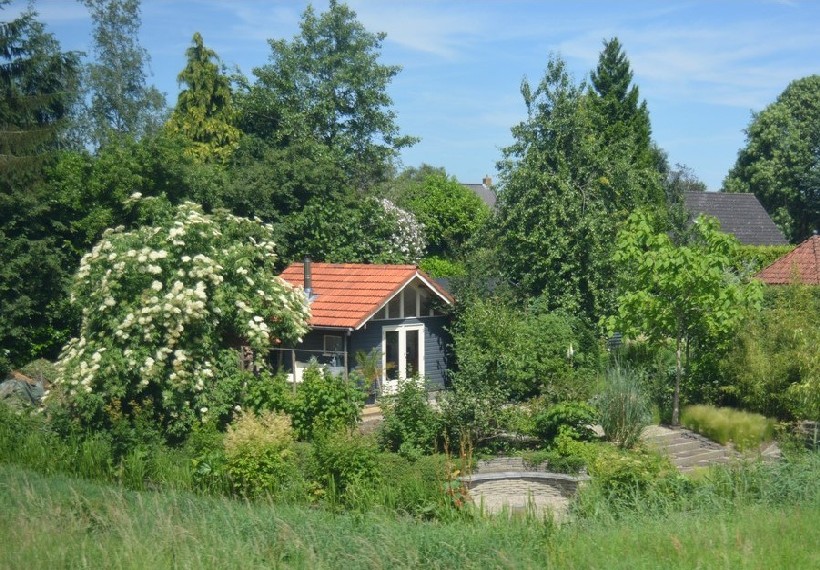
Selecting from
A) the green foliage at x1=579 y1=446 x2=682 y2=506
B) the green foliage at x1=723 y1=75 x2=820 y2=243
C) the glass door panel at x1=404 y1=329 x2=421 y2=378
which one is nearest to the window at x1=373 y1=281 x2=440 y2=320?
the glass door panel at x1=404 y1=329 x2=421 y2=378

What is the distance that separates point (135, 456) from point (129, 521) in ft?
17.8

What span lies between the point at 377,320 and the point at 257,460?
1148cm

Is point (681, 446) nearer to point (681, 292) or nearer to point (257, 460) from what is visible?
point (681, 292)

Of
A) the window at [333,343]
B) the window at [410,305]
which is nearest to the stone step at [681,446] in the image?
the window at [410,305]

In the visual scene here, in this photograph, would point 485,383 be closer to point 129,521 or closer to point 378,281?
point 378,281

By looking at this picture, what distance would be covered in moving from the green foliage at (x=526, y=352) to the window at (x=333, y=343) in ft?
9.93

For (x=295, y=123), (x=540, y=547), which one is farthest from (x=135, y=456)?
(x=295, y=123)

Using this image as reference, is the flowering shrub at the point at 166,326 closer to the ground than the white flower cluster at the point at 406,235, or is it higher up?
closer to the ground

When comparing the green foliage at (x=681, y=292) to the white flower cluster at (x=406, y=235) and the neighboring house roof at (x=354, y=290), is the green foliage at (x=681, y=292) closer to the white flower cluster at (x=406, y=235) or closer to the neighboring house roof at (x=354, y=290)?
the neighboring house roof at (x=354, y=290)

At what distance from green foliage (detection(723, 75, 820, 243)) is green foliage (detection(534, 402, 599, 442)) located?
139ft

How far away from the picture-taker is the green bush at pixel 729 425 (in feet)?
59.1

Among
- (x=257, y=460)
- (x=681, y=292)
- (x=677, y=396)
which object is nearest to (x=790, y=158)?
(x=681, y=292)

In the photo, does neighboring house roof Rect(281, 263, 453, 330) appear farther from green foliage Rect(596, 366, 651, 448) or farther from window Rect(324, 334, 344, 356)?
green foliage Rect(596, 366, 651, 448)

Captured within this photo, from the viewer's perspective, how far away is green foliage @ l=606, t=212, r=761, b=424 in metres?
19.2
